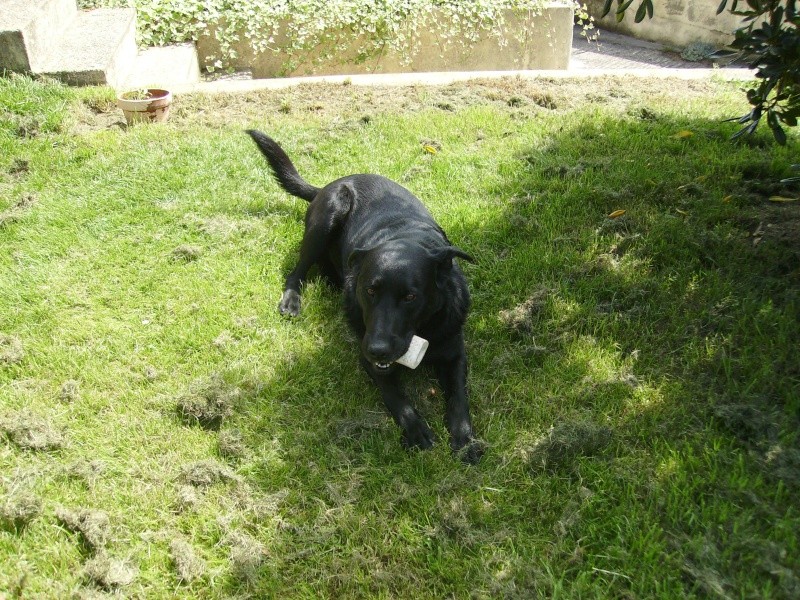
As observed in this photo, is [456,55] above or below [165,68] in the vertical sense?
below

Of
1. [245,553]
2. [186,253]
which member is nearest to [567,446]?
[245,553]

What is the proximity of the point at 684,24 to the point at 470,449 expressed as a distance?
10845 millimetres

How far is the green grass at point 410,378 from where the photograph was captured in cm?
228

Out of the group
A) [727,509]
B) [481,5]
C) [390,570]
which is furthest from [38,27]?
[727,509]

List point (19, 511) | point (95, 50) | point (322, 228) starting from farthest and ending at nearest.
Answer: point (95, 50) < point (322, 228) < point (19, 511)

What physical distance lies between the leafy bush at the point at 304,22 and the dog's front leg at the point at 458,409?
565 cm

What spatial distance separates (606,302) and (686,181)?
1476mm

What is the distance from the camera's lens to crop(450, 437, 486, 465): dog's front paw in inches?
107

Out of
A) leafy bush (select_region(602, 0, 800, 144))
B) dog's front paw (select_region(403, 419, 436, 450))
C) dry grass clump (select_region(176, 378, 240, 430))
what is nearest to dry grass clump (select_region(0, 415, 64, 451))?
dry grass clump (select_region(176, 378, 240, 430))

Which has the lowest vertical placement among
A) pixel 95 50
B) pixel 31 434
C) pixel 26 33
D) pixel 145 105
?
pixel 31 434

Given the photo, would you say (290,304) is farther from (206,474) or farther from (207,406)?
(206,474)

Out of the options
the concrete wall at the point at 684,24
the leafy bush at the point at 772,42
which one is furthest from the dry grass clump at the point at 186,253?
the concrete wall at the point at 684,24

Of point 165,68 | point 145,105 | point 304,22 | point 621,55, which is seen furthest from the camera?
point 621,55

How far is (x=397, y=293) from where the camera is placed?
2.93 m
